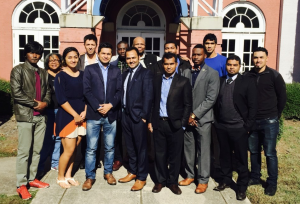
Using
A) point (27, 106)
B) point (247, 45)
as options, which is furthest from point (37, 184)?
point (247, 45)

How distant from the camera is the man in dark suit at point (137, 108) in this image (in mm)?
4500

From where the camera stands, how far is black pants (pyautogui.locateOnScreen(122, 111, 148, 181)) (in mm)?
4586

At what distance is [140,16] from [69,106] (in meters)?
7.57

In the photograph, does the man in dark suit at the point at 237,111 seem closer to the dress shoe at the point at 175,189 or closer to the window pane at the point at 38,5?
the dress shoe at the point at 175,189

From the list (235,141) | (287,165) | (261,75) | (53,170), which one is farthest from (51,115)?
(287,165)

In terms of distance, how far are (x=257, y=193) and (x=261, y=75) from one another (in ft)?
5.73

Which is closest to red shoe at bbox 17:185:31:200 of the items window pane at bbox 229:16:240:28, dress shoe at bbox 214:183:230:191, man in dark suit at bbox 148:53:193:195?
man in dark suit at bbox 148:53:193:195

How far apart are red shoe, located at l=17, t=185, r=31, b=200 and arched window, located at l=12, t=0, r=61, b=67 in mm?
7641

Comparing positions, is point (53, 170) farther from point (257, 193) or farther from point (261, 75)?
point (261, 75)

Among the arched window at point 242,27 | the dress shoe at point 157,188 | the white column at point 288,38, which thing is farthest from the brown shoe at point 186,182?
the white column at point 288,38

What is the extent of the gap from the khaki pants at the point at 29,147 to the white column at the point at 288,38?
9.57 meters

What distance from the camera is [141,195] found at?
4516 mm

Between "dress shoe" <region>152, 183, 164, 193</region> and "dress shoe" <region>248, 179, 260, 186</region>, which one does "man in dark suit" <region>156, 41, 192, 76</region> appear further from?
"dress shoe" <region>248, 179, 260, 186</region>

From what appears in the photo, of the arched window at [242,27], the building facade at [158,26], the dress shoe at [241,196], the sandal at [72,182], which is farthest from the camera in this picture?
the arched window at [242,27]
